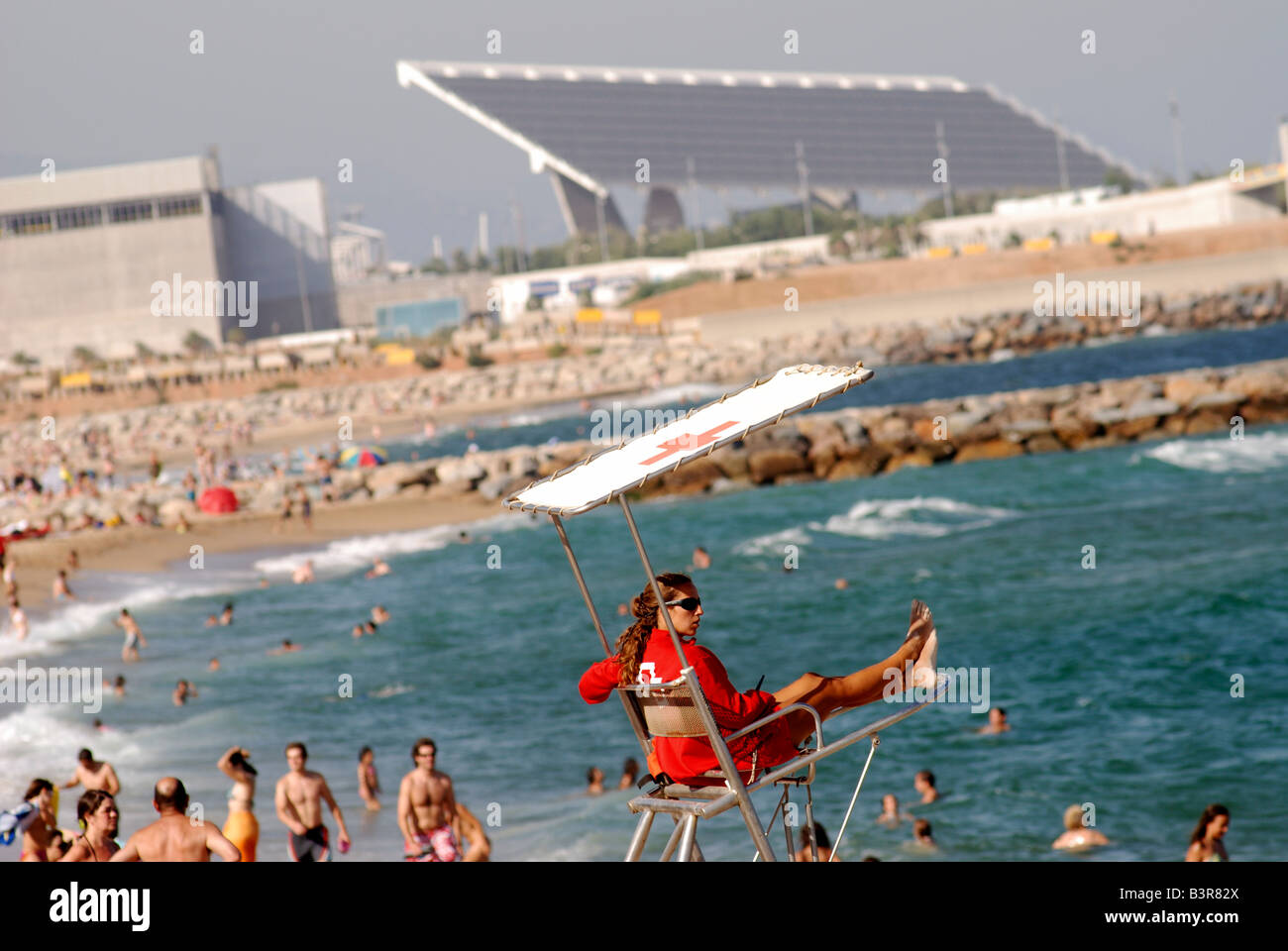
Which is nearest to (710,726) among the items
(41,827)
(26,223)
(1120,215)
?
(41,827)

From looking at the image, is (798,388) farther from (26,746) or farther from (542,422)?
(542,422)

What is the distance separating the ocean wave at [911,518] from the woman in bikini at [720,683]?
25.7m

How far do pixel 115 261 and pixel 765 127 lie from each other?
6761 centimetres

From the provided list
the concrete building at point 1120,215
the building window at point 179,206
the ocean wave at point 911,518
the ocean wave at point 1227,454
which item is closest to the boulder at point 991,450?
the ocean wave at point 1227,454

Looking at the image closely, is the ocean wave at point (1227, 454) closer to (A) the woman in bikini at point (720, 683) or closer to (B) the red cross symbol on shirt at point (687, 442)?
(A) the woman in bikini at point (720, 683)

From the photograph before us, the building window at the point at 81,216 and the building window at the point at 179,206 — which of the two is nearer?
the building window at the point at 179,206

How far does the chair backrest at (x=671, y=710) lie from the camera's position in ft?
12.2

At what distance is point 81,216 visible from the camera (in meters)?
99.5

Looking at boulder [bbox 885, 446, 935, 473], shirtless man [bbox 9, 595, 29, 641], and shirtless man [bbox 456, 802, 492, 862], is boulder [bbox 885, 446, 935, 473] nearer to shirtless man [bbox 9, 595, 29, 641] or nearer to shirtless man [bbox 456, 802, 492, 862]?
shirtless man [bbox 9, 595, 29, 641]

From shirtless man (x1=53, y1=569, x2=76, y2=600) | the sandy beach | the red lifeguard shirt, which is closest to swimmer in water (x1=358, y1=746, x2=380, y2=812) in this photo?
the red lifeguard shirt

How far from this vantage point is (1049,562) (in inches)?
1013

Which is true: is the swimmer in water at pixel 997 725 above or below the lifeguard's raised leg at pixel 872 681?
below

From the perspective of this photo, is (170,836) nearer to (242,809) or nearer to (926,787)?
(242,809)
